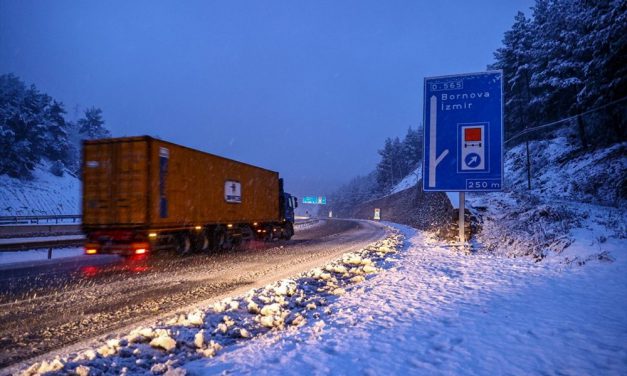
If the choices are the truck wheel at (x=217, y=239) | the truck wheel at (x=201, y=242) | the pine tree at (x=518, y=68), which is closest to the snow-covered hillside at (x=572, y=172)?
the pine tree at (x=518, y=68)

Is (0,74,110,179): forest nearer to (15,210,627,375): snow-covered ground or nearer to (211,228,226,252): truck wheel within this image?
(211,228,226,252): truck wheel

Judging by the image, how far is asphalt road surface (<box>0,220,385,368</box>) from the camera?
18.0ft

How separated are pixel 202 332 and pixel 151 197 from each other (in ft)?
29.5

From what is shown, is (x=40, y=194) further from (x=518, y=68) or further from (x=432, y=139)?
(x=518, y=68)

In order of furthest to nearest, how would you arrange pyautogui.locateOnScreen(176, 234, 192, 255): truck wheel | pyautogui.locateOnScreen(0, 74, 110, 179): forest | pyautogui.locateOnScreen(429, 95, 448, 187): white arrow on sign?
pyautogui.locateOnScreen(0, 74, 110, 179): forest → pyautogui.locateOnScreen(176, 234, 192, 255): truck wheel → pyautogui.locateOnScreen(429, 95, 448, 187): white arrow on sign

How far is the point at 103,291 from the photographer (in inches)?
328

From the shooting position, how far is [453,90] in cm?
1334

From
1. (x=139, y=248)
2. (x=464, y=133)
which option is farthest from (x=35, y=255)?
(x=464, y=133)

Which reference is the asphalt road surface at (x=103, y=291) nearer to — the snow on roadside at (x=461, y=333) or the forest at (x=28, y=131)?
the snow on roadside at (x=461, y=333)

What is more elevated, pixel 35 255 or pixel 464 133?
pixel 464 133

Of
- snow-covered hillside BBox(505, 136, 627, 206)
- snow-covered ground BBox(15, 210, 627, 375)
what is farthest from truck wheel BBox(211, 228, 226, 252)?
snow-covered hillside BBox(505, 136, 627, 206)

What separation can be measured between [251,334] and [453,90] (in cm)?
1129

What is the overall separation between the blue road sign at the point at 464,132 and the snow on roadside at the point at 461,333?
530cm

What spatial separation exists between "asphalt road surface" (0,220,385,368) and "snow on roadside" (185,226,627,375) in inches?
107
